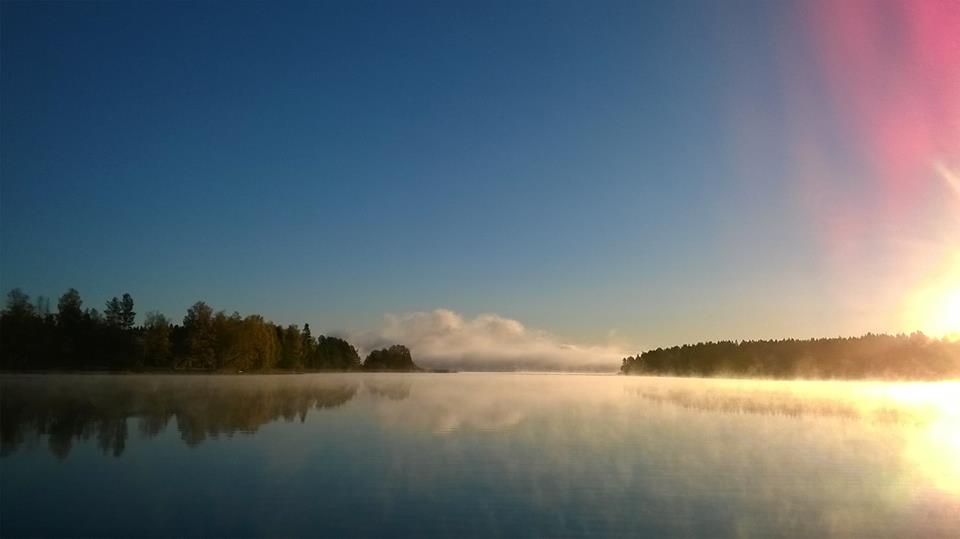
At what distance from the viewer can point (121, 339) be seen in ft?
409

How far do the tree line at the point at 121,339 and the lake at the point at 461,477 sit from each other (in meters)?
82.2

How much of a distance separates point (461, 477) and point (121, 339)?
120 meters

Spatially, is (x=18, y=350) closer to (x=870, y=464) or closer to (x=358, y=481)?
(x=358, y=481)

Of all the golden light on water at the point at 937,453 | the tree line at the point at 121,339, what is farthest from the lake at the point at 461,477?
the tree line at the point at 121,339

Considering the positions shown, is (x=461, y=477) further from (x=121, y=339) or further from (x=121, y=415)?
(x=121, y=339)

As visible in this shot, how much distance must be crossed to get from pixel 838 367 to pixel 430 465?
203m

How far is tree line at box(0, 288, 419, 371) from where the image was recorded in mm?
111000

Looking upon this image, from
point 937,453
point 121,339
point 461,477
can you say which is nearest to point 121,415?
point 461,477

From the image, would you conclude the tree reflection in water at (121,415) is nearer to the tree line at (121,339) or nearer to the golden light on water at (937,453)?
the golden light on water at (937,453)

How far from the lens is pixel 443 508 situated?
1842cm

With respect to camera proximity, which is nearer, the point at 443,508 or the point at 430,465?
the point at 443,508

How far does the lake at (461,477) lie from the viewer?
665 inches

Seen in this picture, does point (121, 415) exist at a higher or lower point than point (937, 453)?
higher

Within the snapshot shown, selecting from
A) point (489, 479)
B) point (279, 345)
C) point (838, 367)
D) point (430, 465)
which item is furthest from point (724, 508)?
point (838, 367)
